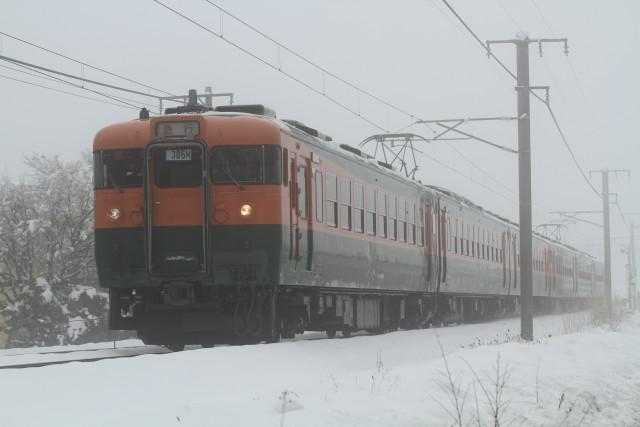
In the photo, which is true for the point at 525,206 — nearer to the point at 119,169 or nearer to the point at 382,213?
the point at 382,213

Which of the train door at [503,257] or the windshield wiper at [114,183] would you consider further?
the train door at [503,257]

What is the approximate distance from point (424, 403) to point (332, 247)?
761cm

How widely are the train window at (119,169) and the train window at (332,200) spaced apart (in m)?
3.40

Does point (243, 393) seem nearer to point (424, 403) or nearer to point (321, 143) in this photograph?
point (424, 403)

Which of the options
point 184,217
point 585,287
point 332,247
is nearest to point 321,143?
point 332,247

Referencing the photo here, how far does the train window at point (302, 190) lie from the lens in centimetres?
1532

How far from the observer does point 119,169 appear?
1465 cm

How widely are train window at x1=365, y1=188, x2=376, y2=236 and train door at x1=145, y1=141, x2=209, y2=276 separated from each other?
17.6 feet

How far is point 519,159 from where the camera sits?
826 inches

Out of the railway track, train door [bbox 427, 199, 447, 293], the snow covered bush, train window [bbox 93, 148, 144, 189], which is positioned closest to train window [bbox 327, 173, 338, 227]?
Result: the railway track

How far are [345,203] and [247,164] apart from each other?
3.59 m

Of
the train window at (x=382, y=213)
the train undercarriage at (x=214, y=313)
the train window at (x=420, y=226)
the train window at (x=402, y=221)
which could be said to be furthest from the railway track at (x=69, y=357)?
the train window at (x=420, y=226)

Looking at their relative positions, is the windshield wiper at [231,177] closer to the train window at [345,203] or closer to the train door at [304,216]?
the train door at [304,216]

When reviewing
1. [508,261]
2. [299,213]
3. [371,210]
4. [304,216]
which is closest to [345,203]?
[371,210]
